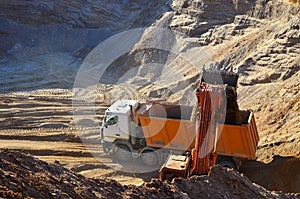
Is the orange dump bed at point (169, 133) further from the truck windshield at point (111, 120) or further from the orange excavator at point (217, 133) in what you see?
the truck windshield at point (111, 120)

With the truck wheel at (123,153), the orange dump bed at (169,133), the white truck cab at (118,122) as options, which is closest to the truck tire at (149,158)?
the orange dump bed at (169,133)

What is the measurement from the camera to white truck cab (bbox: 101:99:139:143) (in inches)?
571

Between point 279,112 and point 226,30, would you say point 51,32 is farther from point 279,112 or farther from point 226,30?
point 279,112

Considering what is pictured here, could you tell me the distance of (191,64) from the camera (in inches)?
945

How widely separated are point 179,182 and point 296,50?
1292 centimetres

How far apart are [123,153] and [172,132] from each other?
218cm

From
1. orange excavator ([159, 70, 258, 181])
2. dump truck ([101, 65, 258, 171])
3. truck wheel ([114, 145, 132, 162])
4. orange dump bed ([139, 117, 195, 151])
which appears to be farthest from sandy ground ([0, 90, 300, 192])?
orange dump bed ([139, 117, 195, 151])

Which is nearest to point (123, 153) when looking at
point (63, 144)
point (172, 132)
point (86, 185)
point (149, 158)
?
point (149, 158)

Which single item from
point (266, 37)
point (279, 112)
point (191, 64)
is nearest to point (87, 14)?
point (191, 64)

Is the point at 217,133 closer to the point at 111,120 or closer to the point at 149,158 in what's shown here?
the point at 149,158

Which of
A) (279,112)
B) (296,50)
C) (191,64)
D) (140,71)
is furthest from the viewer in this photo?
(140,71)

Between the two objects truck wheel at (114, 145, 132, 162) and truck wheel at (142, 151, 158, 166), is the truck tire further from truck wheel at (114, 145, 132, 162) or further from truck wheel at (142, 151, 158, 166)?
truck wheel at (114, 145, 132, 162)

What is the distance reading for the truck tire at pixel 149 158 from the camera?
14508 millimetres

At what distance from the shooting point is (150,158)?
47.8ft
